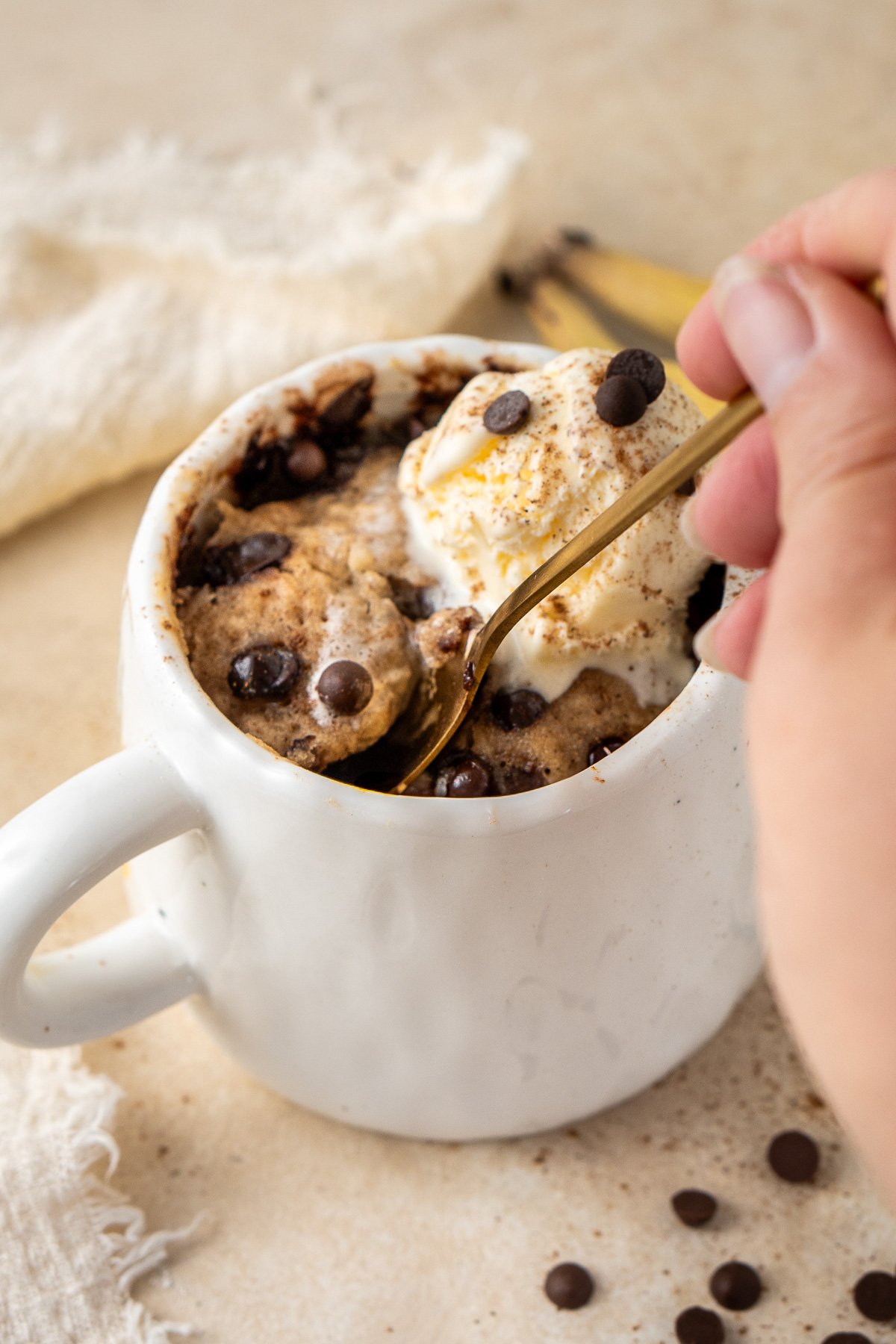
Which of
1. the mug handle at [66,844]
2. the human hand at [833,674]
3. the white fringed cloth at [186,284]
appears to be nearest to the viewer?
the human hand at [833,674]

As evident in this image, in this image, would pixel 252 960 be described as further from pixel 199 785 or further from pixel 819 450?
pixel 819 450

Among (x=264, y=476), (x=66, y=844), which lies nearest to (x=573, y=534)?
(x=264, y=476)

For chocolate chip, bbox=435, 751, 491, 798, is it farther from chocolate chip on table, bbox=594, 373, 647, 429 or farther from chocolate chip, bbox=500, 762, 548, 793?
chocolate chip on table, bbox=594, 373, 647, 429

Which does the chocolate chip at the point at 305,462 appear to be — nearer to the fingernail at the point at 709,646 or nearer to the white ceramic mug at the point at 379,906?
the white ceramic mug at the point at 379,906

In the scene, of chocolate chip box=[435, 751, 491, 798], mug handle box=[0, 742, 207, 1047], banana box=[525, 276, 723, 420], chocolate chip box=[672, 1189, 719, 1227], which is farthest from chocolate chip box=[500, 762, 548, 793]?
banana box=[525, 276, 723, 420]

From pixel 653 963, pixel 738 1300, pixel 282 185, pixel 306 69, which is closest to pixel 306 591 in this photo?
pixel 653 963

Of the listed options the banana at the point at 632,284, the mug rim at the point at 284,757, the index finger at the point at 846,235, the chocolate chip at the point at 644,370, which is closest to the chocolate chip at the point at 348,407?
the mug rim at the point at 284,757
